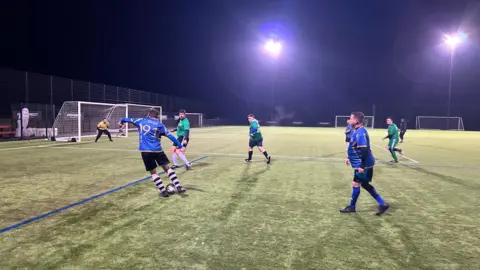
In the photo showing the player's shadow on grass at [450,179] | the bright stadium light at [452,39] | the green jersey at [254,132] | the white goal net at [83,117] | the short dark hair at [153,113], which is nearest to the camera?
the short dark hair at [153,113]

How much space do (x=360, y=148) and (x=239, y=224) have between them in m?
2.72

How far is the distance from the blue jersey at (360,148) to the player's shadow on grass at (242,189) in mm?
2606

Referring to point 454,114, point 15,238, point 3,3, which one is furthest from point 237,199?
point 454,114

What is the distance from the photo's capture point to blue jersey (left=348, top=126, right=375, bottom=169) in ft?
19.3

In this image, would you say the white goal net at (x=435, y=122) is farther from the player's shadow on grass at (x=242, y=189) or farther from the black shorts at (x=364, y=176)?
the black shorts at (x=364, y=176)

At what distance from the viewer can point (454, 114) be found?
2219 inches

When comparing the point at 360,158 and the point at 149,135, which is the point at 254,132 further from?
the point at 360,158

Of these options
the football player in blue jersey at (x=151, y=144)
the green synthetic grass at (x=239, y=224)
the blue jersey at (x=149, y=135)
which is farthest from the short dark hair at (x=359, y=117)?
the football player in blue jersey at (x=151, y=144)

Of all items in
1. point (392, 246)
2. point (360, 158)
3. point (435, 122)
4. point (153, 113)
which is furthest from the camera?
point (435, 122)

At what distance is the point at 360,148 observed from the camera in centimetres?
588

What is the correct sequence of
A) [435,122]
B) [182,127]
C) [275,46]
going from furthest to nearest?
1. [435,122]
2. [275,46]
3. [182,127]

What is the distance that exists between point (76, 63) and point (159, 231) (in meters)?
36.3

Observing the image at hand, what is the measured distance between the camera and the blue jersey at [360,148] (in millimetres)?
5875

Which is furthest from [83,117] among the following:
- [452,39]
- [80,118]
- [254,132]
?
[452,39]
